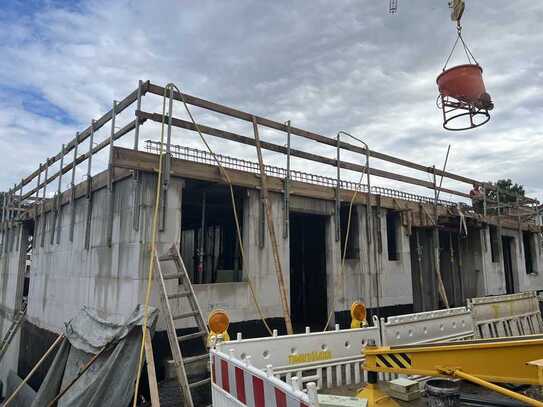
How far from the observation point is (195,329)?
651cm

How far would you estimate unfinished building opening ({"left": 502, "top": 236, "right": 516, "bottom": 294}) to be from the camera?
15.9 metres

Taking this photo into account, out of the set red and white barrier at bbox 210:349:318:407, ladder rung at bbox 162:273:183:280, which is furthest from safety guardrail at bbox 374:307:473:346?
ladder rung at bbox 162:273:183:280

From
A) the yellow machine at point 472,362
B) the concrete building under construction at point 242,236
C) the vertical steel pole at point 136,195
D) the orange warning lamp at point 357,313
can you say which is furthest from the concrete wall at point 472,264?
the vertical steel pole at point 136,195

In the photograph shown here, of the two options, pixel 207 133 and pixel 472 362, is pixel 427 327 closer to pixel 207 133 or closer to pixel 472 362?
pixel 472 362

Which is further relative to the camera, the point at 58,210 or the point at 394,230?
the point at 394,230

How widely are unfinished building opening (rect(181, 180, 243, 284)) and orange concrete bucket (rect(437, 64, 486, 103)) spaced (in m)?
4.36

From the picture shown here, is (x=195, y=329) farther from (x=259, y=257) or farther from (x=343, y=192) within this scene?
(x=343, y=192)

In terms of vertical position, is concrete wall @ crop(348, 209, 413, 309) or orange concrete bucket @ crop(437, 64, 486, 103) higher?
orange concrete bucket @ crop(437, 64, 486, 103)

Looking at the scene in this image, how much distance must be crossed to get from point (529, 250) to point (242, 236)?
16094 mm

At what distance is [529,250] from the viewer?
1789cm

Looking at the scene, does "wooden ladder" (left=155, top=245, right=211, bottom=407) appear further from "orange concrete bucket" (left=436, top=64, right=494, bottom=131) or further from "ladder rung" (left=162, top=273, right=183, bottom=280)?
"orange concrete bucket" (left=436, top=64, right=494, bottom=131)

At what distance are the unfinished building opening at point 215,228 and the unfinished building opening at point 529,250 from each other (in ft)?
45.0

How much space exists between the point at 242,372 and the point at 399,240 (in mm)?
8640

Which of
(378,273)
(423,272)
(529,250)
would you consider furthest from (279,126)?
(529,250)
